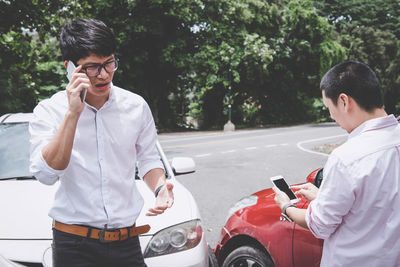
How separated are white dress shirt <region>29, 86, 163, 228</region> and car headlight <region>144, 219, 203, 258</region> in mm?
669

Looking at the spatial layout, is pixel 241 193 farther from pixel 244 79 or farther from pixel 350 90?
pixel 244 79

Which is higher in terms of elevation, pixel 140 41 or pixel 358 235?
pixel 140 41

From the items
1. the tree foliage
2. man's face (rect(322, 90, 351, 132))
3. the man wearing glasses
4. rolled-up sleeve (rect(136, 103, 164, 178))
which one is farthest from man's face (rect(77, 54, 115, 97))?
the tree foliage

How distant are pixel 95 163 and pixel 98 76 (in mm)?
413

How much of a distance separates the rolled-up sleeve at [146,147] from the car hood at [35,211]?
682 mm

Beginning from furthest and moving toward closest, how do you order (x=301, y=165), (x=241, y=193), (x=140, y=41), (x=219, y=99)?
(x=219, y=99)
(x=140, y=41)
(x=301, y=165)
(x=241, y=193)

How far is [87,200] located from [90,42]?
74cm

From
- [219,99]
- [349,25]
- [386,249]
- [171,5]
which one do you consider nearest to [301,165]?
[386,249]

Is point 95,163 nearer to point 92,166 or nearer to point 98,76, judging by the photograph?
point 92,166

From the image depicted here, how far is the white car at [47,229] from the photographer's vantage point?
229cm

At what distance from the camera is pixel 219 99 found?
3159 cm

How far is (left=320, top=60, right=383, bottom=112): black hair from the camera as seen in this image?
1.62m

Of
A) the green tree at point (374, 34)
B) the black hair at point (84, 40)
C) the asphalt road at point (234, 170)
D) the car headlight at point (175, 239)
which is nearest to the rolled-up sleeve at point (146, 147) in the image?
the black hair at point (84, 40)

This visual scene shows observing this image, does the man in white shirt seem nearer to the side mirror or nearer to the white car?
the white car
